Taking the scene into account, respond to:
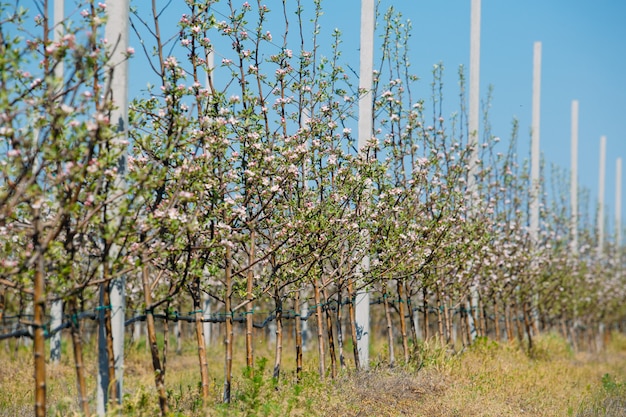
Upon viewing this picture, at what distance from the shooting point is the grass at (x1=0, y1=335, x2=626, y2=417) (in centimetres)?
709

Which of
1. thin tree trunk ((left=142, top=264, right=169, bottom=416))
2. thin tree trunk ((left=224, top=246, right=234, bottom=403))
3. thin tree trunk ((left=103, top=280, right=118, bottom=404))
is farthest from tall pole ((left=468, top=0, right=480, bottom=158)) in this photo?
thin tree trunk ((left=103, top=280, right=118, bottom=404))

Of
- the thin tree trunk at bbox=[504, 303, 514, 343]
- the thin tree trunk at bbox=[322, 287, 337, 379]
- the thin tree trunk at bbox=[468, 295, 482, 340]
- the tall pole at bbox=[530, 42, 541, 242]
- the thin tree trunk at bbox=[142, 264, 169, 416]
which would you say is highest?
the tall pole at bbox=[530, 42, 541, 242]

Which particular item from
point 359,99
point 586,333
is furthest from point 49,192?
point 586,333

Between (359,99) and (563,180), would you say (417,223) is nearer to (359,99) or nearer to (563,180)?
(359,99)

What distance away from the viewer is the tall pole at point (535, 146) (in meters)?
18.1

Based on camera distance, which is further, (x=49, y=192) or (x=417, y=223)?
(x=417, y=223)

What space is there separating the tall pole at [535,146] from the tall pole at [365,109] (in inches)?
327

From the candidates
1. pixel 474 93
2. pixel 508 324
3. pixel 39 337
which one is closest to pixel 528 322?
pixel 508 324

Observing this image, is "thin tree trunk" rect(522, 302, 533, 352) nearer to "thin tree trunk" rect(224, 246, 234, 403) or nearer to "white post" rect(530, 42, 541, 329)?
"white post" rect(530, 42, 541, 329)

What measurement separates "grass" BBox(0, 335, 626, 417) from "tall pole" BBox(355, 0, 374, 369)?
0.35 m

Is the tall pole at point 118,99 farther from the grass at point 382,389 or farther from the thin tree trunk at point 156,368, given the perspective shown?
the grass at point 382,389

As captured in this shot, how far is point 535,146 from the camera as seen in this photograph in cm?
1948

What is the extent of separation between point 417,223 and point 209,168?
15.2ft

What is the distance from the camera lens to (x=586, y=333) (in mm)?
26578
